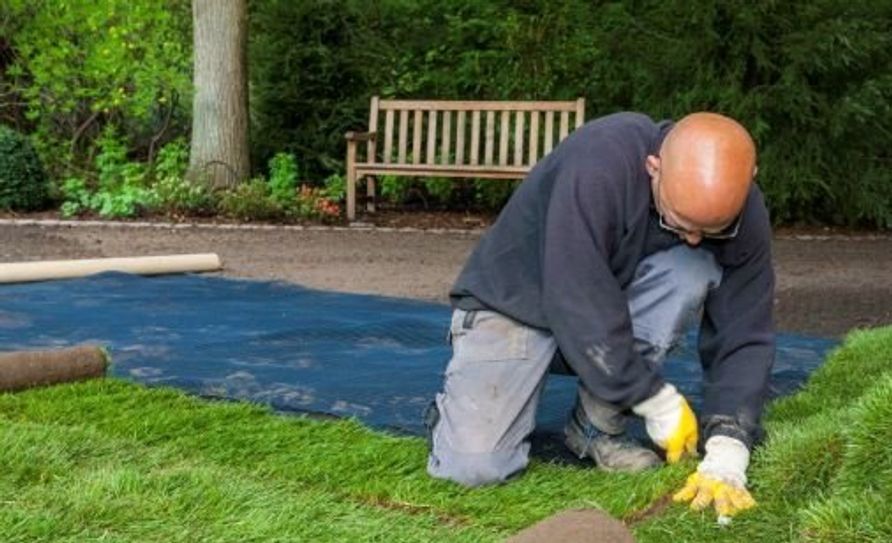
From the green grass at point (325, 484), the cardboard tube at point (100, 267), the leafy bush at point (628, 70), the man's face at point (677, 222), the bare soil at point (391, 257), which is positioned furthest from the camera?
the leafy bush at point (628, 70)

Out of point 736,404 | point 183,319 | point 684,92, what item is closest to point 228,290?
point 183,319

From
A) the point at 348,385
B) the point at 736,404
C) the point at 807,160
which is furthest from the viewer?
the point at 807,160

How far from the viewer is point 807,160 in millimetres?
9383

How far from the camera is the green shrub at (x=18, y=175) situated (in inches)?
392

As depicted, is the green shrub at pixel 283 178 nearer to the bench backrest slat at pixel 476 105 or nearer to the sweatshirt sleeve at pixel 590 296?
the bench backrest slat at pixel 476 105

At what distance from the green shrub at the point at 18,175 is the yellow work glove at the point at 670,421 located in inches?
316

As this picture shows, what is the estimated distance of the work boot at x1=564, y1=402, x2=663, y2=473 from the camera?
3.15 metres

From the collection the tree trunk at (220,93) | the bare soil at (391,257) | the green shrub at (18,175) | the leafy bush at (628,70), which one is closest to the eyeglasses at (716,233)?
the bare soil at (391,257)

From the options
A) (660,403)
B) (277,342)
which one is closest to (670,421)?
(660,403)

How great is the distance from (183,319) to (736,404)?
2.78 metres

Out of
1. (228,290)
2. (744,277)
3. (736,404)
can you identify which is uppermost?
(744,277)

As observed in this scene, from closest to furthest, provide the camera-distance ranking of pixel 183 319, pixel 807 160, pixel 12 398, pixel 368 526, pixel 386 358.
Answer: pixel 368 526 < pixel 12 398 < pixel 386 358 < pixel 183 319 < pixel 807 160

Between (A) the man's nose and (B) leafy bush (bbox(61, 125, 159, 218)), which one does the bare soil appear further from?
(A) the man's nose

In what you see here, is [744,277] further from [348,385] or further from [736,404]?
[348,385]
